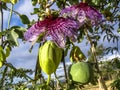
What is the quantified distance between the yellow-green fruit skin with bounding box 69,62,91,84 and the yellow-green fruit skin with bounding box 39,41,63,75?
8.5 inches

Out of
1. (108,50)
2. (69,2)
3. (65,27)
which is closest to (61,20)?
(65,27)

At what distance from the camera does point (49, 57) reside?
3.34ft

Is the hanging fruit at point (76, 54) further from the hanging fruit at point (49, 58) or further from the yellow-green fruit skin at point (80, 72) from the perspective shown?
the hanging fruit at point (49, 58)

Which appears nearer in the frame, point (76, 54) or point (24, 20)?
point (76, 54)

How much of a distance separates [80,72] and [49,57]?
26 centimetres

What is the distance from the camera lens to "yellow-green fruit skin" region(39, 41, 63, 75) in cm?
101

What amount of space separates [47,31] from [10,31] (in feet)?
1.20

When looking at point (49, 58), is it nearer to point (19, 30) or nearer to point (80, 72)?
point (80, 72)

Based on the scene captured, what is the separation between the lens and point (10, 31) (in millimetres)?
1377

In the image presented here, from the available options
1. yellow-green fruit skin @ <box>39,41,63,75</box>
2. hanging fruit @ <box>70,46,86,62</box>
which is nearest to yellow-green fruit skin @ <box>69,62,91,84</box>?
hanging fruit @ <box>70,46,86,62</box>

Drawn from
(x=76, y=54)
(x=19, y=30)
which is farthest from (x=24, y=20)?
(x=76, y=54)

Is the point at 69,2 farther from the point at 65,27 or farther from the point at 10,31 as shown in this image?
the point at 65,27

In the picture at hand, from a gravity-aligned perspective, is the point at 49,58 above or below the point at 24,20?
below

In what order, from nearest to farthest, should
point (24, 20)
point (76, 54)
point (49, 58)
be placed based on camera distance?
point (49, 58)
point (76, 54)
point (24, 20)
